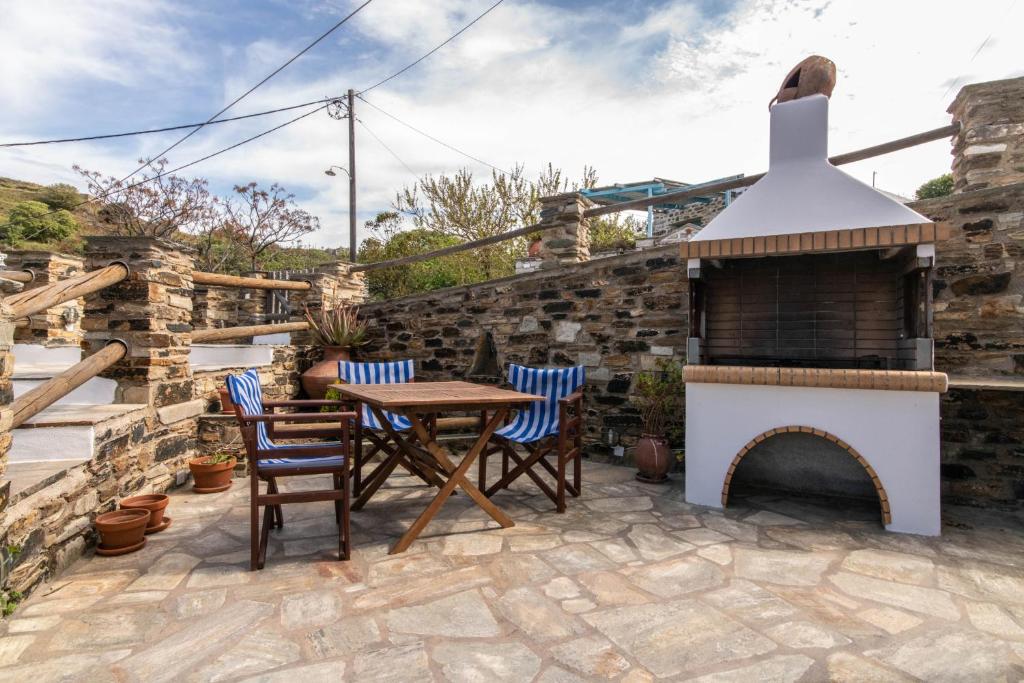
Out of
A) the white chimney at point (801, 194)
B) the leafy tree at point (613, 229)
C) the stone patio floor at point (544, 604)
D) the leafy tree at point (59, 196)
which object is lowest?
the stone patio floor at point (544, 604)

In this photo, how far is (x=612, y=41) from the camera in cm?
527

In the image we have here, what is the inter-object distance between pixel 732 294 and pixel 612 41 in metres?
3.19

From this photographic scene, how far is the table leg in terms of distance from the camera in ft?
8.58

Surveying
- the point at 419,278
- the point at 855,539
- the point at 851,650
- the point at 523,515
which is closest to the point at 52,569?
the point at 523,515

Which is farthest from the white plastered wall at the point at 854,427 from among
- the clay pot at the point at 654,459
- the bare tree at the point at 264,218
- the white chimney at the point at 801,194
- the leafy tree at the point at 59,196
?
the leafy tree at the point at 59,196

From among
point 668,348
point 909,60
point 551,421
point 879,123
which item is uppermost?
point 909,60

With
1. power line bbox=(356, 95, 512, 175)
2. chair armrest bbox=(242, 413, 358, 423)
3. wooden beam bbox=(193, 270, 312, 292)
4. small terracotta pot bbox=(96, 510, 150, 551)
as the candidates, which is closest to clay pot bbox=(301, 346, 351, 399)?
wooden beam bbox=(193, 270, 312, 292)

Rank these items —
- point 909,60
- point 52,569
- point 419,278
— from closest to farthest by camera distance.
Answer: point 52,569 → point 909,60 → point 419,278

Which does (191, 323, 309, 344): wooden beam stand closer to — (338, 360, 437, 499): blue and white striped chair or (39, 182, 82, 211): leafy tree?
(338, 360, 437, 499): blue and white striped chair

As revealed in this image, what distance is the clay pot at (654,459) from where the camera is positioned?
3834 millimetres

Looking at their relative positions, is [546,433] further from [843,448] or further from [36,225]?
[36,225]

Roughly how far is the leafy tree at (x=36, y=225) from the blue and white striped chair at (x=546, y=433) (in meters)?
18.6

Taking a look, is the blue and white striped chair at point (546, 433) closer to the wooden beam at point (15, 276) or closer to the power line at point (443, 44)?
the wooden beam at point (15, 276)

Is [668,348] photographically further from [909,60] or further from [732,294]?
[909,60]
